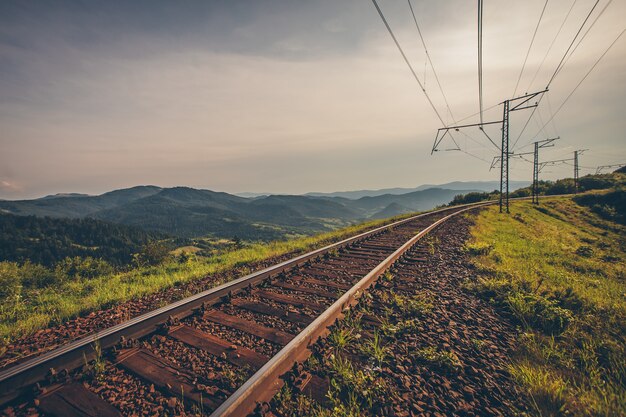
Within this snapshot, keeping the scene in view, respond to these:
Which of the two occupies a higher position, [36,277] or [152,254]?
[152,254]

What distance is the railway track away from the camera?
96.1 inches

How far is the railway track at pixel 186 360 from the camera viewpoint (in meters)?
2.44

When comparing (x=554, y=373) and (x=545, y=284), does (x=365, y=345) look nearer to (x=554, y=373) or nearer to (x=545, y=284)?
(x=554, y=373)

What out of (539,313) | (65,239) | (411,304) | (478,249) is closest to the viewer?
(539,313)

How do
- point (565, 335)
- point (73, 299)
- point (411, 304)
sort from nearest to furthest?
point (565, 335)
point (411, 304)
point (73, 299)

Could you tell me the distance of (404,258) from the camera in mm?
7523

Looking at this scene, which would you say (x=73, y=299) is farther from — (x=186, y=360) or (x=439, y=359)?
(x=439, y=359)

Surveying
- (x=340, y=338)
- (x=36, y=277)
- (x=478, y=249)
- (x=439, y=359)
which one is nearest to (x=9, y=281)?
(x=36, y=277)

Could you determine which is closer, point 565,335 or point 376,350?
point 376,350

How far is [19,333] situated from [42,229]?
608 ft

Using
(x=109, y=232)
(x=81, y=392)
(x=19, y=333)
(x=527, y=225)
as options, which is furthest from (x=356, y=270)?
(x=109, y=232)

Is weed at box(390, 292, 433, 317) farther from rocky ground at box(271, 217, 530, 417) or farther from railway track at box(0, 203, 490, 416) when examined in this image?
railway track at box(0, 203, 490, 416)

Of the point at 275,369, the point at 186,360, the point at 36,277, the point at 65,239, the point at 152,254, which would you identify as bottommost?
the point at 65,239

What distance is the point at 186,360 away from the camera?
3.11 m
